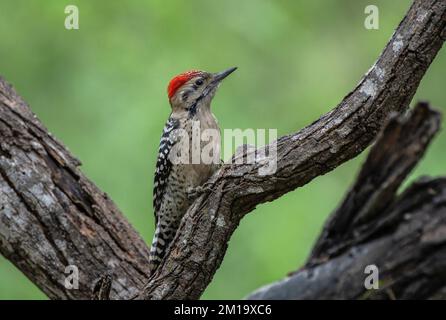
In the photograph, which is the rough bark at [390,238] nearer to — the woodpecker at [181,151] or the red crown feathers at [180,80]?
the woodpecker at [181,151]

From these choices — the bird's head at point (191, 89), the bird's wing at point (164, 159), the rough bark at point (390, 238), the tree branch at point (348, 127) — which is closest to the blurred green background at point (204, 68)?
the bird's head at point (191, 89)

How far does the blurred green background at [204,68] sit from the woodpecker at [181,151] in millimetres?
1546

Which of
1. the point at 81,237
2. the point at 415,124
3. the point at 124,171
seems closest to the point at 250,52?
the point at 124,171

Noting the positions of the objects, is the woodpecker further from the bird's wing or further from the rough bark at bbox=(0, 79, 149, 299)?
the rough bark at bbox=(0, 79, 149, 299)

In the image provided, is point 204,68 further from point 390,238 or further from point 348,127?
point 390,238

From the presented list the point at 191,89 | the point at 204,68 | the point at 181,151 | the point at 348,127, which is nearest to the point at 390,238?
the point at 348,127

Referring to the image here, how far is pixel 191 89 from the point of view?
6383mm

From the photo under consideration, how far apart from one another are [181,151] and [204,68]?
131 inches

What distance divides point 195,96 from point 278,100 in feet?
12.7

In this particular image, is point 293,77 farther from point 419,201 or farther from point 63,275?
point 419,201

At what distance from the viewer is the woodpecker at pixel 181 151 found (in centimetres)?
613

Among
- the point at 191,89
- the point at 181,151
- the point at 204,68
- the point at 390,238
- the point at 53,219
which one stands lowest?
the point at 390,238

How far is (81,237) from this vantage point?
18.5 ft

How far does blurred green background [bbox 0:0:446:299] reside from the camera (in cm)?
840
